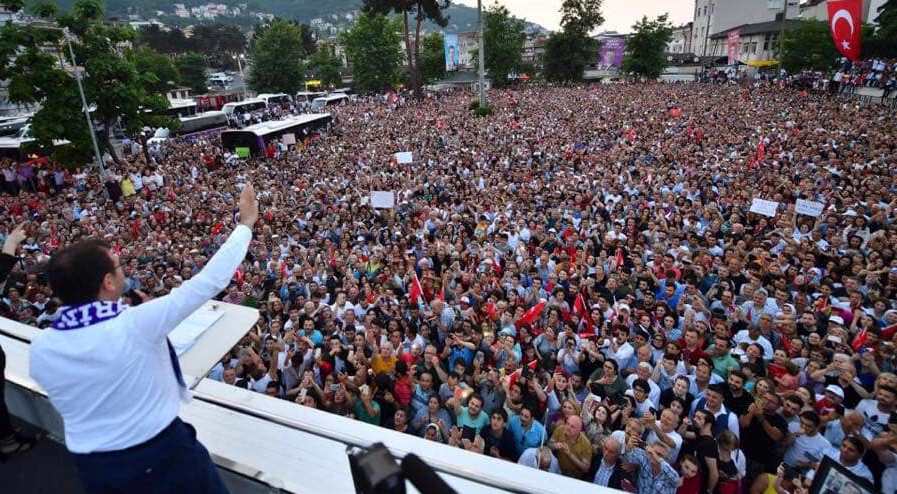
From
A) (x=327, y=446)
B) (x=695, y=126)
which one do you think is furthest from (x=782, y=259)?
(x=695, y=126)

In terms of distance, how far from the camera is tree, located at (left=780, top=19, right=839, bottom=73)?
3238cm

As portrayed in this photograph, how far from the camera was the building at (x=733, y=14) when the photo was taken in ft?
200

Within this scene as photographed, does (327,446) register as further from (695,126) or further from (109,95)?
(695,126)

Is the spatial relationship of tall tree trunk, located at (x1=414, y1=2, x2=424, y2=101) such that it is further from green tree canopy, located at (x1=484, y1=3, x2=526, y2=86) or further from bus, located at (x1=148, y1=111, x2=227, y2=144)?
bus, located at (x1=148, y1=111, x2=227, y2=144)

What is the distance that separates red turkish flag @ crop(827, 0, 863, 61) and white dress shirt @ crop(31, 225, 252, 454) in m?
17.1

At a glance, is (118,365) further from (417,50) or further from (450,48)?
(417,50)

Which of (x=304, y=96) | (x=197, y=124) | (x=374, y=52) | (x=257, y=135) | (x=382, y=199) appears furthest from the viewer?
(x=304, y=96)

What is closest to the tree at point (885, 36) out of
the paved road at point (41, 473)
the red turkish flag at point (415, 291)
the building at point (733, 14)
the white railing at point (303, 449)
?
the red turkish flag at point (415, 291)

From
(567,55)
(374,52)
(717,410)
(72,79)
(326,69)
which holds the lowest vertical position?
(717,410)

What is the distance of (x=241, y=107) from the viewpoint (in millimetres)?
35156

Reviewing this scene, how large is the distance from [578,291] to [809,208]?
5.02 metres

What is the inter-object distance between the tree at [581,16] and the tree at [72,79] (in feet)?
137

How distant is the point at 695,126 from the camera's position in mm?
18375

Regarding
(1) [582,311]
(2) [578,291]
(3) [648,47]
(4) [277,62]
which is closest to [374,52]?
(4) [277,62]
